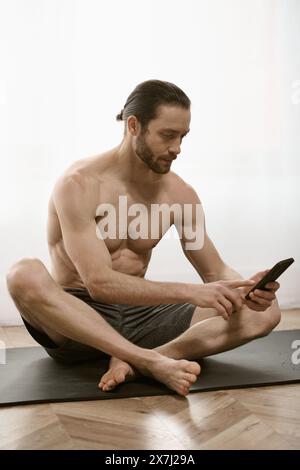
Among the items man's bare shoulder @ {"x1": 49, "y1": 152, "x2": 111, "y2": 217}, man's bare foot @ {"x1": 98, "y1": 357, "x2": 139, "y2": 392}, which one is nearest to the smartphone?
man's bare foot @ {"x1": 98, "y1": 357, "x2": 139, "y2": 392}

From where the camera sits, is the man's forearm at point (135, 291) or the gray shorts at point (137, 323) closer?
the man's forearm at point (135, 291)

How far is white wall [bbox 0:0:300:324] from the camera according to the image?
2.40 m

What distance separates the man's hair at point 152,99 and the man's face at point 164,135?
2 cm

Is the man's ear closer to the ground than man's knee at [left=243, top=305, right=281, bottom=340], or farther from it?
farther from it

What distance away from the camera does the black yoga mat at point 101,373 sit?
160 centimetres

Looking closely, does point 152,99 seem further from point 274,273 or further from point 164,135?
point 274,273

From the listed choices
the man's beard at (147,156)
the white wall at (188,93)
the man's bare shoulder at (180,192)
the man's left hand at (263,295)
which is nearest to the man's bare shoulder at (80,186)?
the man's beard at (147,156)

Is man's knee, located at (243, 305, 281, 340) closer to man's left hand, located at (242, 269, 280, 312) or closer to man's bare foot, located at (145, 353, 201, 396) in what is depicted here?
man's left hand, located at (242, 269, 280, 312)

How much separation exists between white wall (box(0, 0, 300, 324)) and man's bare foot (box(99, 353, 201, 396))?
92 centimetres

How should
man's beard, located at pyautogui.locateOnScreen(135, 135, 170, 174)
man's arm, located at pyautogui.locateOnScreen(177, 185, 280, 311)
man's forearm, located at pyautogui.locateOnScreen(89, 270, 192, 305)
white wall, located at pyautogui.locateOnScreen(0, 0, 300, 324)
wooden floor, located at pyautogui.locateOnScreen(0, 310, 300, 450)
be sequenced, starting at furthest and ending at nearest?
1. white wall, located at pyautogui.locateOnScreen(0, 0, 300, 324)
2. man's arm, located at pyautogui.locateOnScreen(177, 185, 280, 311)
3. man's beard, located at pyautogui.locateOnScreen(135, 135, 170, 174)
4. man's forearm, located at pyautogui.locateOnScreen(89, 270, 192, 305)
5. wooden floor, located at pyautogui.locateOnScreen(0, 310, 300, 450)

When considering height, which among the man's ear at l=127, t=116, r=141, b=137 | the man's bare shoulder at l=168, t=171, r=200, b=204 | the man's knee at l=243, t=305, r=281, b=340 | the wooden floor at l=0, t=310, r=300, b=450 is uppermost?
the man's ear at l=127, t=116, r=141, b=137

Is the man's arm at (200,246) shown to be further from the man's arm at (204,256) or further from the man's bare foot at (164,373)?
the man's bare foot at (164,373)

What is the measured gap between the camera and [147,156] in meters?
1.79

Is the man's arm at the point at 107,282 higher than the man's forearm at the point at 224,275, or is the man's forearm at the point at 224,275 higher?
A: the man's arm at the point at 107,282
